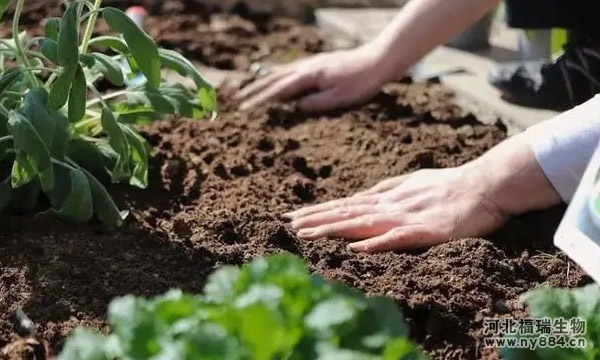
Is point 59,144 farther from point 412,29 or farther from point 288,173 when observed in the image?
point 412,29

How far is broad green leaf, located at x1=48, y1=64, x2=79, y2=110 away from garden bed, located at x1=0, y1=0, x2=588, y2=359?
0.81ft

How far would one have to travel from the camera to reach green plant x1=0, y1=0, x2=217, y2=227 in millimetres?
1635

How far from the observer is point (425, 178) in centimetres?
188

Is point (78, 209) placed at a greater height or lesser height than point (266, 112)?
greater

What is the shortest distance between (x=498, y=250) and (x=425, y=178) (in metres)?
0.21

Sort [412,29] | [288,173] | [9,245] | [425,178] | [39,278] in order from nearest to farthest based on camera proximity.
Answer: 1. [39,278]
2. [9,245]
3. [425,178]
4. [288,173]
5. [412,29]

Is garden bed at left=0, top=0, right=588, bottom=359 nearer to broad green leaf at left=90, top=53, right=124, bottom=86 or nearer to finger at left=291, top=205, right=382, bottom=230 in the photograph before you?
finger at left=291, top=205, right=382, bottom=230

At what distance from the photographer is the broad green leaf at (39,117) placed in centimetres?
166

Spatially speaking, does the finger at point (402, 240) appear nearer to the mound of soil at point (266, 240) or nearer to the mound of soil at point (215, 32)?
the mound of soil at point (266, 240)

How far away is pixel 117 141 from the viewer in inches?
69.4

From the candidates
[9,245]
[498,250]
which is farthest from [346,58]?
[9,245]

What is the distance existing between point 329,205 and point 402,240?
0.63ft

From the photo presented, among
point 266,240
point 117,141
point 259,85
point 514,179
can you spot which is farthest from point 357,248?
point 259,85

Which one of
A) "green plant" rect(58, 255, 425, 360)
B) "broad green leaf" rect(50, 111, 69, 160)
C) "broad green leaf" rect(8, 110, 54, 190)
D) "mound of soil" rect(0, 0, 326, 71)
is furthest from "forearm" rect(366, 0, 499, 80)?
"green plant" rect(58, 255, 425, 360)
